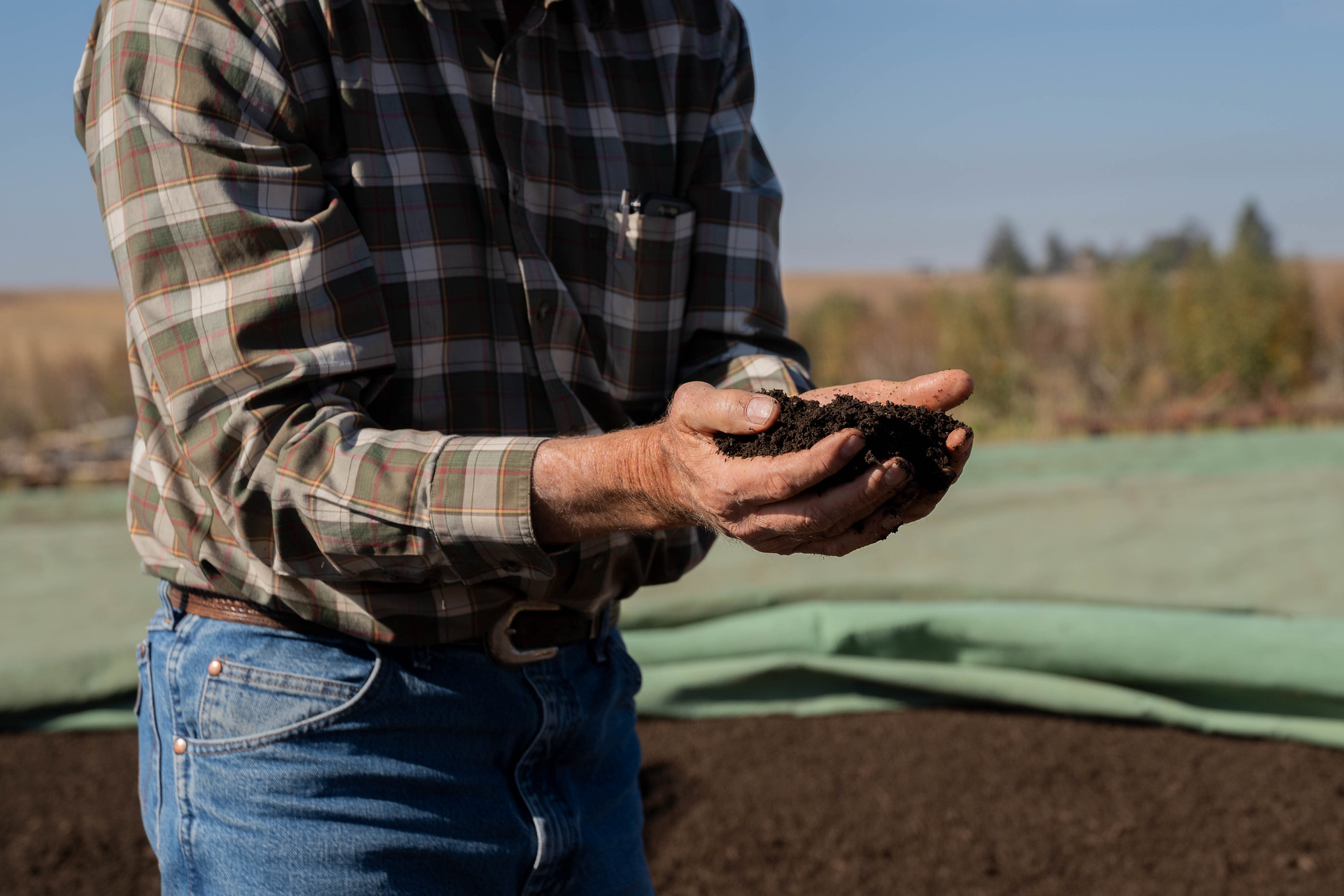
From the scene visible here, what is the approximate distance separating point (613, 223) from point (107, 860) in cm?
225

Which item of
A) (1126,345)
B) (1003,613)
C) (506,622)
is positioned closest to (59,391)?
(1003,613)

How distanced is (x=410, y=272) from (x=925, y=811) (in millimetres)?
2084

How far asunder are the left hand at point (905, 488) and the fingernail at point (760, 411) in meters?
0.12

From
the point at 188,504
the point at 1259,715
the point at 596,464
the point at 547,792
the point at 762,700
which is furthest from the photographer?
the point at 762,700

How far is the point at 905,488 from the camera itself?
3.38 feet

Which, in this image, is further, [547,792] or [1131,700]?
[1131,700]

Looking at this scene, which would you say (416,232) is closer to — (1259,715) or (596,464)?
(596,464)

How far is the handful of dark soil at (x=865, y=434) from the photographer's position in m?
0.98

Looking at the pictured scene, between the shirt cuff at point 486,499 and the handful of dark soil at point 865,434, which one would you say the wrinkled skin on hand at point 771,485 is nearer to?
the handful of dark soil at point 865,434

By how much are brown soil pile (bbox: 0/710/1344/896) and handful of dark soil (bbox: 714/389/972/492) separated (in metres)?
1.72

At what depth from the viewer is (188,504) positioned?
1.26 meters

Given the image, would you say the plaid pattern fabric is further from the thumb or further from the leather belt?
the thumb

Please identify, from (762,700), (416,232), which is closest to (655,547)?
(416,232)

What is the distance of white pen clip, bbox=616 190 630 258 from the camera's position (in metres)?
1.44
